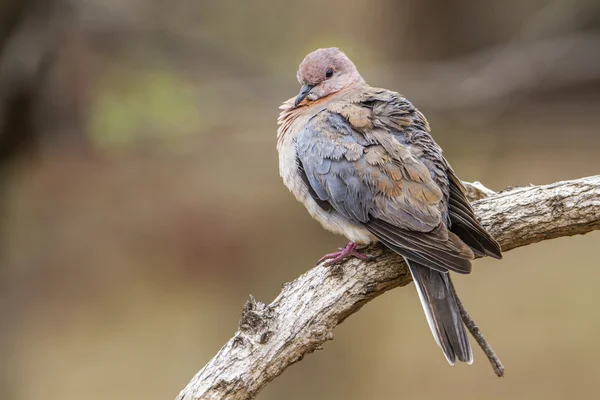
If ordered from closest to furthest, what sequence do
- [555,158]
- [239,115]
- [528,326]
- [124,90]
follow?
[124,90] < [528,326] < [555,158] < [239,115]

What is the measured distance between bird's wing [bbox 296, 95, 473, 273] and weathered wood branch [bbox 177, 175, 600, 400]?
20 centimetres

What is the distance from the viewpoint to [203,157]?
8.32 m

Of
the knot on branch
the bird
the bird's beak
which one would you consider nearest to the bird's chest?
the bird

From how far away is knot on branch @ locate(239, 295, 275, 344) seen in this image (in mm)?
3211

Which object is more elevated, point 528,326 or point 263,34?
point 263,34

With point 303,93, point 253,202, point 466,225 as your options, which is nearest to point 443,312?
point 466,225

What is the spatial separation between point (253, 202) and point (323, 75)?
370cm

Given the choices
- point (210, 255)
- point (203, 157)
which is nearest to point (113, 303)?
point (210, 255)

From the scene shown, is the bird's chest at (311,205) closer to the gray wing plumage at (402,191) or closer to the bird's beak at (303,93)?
the gray wing plumage at (402,191)

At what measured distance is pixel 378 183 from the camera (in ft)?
12.0

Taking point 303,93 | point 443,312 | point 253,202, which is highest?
point 253,202

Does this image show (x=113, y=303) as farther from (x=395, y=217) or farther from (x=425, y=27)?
(x=395, y=217)

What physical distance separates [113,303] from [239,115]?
7.24ft

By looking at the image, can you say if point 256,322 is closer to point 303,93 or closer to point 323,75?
point 303,93
